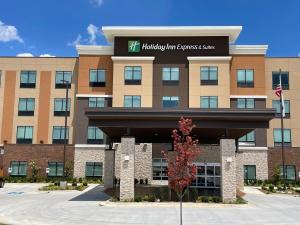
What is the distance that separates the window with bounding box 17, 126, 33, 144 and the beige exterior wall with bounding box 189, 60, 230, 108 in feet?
71.2

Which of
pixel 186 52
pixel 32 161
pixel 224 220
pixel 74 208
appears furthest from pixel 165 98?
pixel 224 220

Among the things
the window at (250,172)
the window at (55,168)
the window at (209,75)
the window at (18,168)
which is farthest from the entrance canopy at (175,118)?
the window at (18,168)

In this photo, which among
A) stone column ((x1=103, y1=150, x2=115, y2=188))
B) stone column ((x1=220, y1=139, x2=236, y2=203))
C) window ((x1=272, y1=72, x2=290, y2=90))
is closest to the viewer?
stone column ((x1=220, y1=139, x2=236, y2=203))

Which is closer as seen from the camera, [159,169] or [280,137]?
[159,169]

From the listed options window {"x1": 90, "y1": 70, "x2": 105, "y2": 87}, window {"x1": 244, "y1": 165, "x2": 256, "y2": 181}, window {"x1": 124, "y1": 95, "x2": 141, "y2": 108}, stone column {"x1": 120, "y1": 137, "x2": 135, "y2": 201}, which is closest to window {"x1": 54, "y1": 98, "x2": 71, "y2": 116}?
window {"x1": 90, "y1": 70, "x2": 105, "y2": 87}

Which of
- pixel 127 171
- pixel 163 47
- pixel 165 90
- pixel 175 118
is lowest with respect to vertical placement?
pixel 127 171

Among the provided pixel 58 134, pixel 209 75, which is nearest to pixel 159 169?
pixel 209 75

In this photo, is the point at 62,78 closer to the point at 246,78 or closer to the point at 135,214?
the point at 246,78

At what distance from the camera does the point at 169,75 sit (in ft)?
175

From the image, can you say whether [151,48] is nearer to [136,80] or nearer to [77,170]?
[136,80]

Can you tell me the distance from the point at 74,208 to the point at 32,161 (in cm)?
2856

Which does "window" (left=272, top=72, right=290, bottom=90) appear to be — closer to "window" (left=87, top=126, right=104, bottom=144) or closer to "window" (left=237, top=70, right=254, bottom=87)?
"window" (left=237, top=70, right=254, bottom=87)

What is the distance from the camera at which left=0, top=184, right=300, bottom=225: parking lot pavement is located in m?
22.6

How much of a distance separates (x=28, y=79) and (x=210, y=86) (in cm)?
2421
